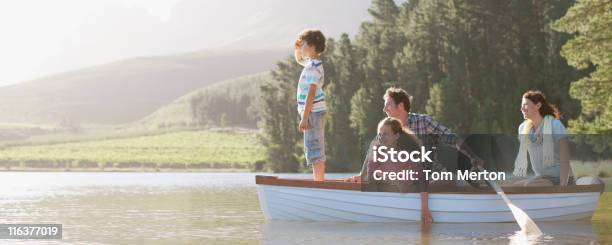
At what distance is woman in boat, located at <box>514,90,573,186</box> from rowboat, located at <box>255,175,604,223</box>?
0.30 meters

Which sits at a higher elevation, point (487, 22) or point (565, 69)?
point (487, 22)

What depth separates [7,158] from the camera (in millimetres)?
134625

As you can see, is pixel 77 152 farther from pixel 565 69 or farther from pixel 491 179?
pixel 491 179

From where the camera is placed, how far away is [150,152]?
13712cm

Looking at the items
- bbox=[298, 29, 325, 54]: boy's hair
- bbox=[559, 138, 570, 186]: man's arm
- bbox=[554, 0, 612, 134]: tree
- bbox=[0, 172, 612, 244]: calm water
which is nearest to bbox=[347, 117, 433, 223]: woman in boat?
bbox=[0, 172, 612, 244]: calm water

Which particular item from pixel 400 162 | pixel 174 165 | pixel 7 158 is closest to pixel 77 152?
pixel 7 158

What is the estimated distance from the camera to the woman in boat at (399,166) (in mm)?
14945

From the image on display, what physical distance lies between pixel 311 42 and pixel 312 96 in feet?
2.93

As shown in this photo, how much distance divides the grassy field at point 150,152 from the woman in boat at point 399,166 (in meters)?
91.0

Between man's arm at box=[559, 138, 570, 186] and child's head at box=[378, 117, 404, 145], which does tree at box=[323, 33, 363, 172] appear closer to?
man's arm at box=[559, 138, 570, 186]

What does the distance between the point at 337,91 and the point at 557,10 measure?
20805 mm

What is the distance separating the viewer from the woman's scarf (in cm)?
1533

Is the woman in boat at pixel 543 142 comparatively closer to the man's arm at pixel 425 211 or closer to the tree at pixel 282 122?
the man's arm at pixel 425 211

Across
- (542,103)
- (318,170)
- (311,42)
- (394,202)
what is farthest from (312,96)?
(542,103)
